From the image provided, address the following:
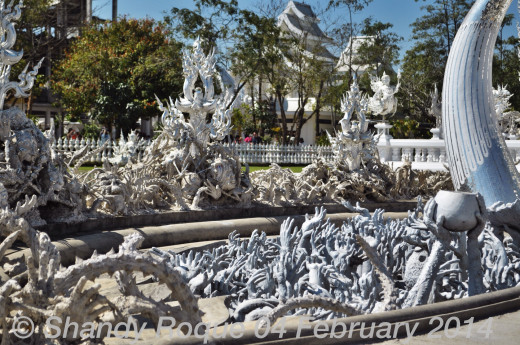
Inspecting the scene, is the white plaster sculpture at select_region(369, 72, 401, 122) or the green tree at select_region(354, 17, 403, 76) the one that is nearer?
the white plaster sculpture at select_region(369, 72, 401, 122)

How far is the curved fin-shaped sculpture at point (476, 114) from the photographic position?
24.8ft

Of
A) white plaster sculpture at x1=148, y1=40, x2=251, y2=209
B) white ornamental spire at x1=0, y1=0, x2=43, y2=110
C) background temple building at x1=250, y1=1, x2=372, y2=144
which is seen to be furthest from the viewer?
background temple building at x1=250, y1=1, x2=372, y2=144

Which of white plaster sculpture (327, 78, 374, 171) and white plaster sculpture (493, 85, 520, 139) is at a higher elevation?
white plaster sculpture (493, 85, 520, 139)

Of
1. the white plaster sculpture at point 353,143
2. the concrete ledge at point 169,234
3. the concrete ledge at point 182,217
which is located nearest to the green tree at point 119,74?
the white plaster sculpture at point 353,143

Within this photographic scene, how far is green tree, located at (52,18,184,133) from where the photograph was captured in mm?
26766

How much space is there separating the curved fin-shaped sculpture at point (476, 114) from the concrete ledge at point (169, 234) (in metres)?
2.47

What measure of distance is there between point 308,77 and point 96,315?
1188 inches

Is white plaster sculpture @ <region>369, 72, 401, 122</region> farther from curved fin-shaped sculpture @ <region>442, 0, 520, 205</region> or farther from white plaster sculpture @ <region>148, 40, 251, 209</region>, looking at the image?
curved fin-shaped sculpture @ <region>442, 0, 520, 205</region>

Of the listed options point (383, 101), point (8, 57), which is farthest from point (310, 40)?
point (8, 57)

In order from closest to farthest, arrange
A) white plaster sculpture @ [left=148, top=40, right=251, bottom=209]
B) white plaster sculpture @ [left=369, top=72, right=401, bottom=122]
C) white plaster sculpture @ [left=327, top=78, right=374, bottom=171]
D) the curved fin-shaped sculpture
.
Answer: the curved fin-shaped sculpture
white plaster sculpture @ [left=148, top=40, right=251, bottom=209]
white plaster sculpture @ [left=327, top=78, right=374, bottom=171]
white plaster sculpture @ [left=369, top=72, right=401, bottom=122]

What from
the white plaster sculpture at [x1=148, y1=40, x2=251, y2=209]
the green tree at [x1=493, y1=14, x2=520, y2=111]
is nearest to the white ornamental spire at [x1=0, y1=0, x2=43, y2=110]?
the white plaster sculpture at [x1=148, y1=40, x2=251, y2=209]

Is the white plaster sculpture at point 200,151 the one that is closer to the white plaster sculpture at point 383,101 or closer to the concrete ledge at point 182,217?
the concrete ledge at point 182,217

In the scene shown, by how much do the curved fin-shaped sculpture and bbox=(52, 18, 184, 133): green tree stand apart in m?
19.8

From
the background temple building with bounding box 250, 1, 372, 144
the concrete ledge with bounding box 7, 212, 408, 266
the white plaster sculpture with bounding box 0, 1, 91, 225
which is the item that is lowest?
the concrete ledge with bounding box 7, 212, 408, 266
